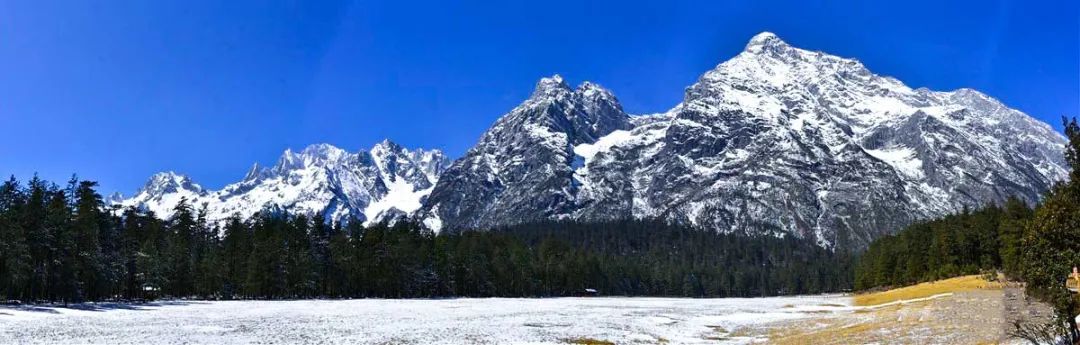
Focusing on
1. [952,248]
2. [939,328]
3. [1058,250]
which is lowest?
[939,328]

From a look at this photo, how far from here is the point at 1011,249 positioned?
303ft

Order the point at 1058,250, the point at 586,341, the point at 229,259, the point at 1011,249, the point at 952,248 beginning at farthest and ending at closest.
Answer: the point at 952,248 < the point at 229,259 < the point at 1011,249 < the point at 586,341 < the point at 1058,250

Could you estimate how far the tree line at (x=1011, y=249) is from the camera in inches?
1016

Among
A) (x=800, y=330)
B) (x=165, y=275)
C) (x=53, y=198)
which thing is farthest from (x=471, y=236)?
(x=800, y=330)

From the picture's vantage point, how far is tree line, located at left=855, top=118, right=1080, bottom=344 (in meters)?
25.8

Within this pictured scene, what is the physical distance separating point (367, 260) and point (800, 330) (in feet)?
351

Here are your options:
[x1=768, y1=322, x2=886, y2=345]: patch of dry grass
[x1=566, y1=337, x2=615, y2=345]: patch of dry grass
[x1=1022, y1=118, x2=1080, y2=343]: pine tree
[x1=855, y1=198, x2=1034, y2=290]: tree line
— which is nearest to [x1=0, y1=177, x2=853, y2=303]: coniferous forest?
[x1=566, y1=337, x2=615, y2=345]: patch of dry grass

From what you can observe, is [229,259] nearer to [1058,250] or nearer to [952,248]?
[1058,250]

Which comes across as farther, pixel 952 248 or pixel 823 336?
pixel 952 248

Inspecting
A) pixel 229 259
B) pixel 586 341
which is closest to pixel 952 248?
pixel 586 341

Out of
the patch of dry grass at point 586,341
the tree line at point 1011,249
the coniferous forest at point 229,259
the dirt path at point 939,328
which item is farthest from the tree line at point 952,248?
the patch of dry grass at point 586,341

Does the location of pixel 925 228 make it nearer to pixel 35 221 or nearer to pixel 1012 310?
pixel 1012 310

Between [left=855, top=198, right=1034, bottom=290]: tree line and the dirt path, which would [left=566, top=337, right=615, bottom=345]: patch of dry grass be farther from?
[left=855, top=198, right=1034, bottom=290]: tree line

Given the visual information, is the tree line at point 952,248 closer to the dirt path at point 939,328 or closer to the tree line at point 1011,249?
the tree line at point 1011,249
